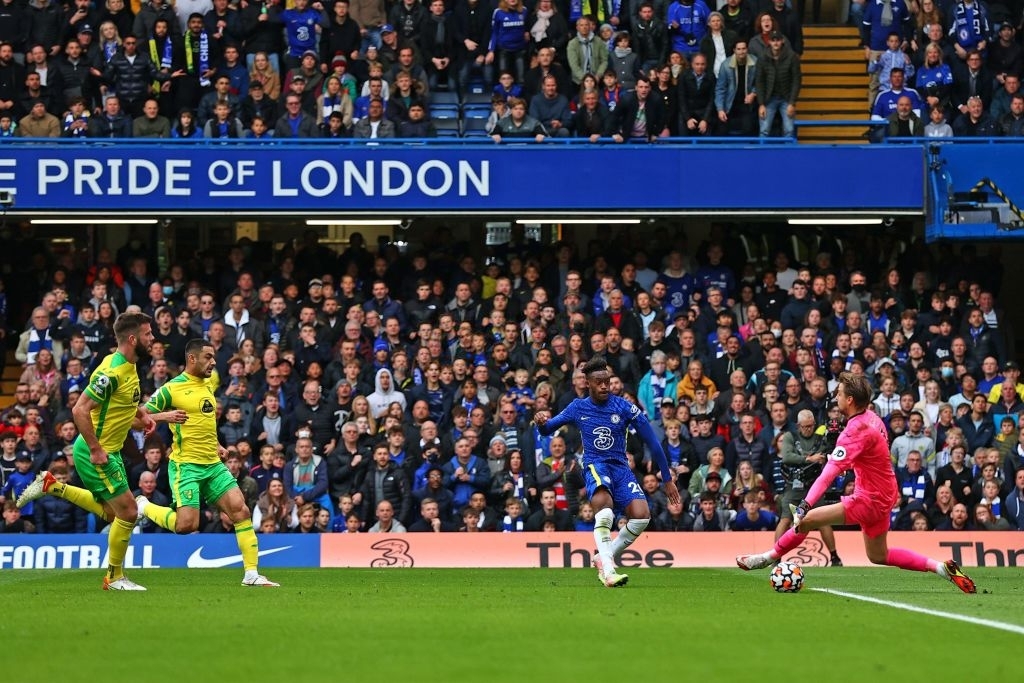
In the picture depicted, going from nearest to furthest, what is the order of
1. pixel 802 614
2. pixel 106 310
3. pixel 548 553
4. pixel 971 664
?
pixel 971 664, pixel 802 614, pixel 548 553, pixel 106 310

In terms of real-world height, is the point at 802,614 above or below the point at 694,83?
below

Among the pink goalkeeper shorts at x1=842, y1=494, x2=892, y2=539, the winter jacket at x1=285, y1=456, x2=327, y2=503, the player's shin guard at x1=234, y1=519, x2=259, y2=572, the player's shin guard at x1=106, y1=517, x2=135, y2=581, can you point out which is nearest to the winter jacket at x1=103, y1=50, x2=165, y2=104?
the winter jacket at x1=285, y1=456, x2=327, y2=503

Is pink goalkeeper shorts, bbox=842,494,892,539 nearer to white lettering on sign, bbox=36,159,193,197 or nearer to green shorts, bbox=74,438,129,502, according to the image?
green shorts, bbox=74,438,129,502

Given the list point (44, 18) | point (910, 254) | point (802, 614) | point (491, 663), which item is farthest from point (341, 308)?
point (491, 663)

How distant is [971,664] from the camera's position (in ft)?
29.3

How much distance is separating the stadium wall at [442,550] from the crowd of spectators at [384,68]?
24.1 ft

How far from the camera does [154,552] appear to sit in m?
21.0

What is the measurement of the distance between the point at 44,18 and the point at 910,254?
14.3m

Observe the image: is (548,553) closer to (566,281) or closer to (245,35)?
(566,281)

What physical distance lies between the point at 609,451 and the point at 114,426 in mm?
4487

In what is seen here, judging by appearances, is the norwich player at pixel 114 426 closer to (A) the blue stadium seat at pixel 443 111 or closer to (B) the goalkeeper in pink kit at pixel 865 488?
(B) the goalkeeper in pink kit at pixel 865 488

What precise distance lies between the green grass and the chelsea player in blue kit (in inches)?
26.9

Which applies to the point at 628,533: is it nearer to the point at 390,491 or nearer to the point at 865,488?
the point at 865,488

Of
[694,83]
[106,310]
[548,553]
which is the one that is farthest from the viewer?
[694,83]
